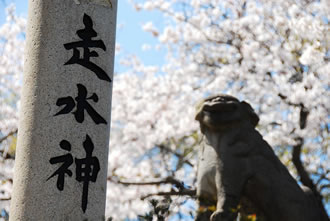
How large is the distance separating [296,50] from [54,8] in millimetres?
6298

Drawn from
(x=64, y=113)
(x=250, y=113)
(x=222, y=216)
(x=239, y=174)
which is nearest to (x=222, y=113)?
(x=250, y=113)

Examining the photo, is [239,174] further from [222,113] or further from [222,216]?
[222,113]

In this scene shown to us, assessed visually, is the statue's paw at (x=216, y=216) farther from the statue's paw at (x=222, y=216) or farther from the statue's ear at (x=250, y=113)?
the statue's ear at (x=250, y=113)

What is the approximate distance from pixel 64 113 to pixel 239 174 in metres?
2.05

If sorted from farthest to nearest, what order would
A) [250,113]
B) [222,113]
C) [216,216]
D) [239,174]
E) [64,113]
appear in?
[250,113] < [222,113] < [239,174] < [216,216] < [64,113]

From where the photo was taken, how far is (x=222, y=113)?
5328 mm

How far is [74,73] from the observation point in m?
3.68

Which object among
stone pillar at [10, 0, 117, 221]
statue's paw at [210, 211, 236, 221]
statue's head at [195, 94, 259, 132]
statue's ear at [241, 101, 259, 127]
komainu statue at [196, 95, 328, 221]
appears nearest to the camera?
stone pillar at [10, 0, 117, 221]

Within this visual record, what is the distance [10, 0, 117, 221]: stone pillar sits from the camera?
11.5 feet

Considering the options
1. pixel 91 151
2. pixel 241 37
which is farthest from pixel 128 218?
pixel 91 151

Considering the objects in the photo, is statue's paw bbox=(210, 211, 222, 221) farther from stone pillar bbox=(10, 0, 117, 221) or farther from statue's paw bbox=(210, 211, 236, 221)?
stone pillar bbox=(10, 0, 117, 221)

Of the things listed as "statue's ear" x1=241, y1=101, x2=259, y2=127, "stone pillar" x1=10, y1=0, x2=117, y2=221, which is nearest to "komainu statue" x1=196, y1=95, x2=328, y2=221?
"statue's ear" x1=241, y1=101, x2=259, y2=127

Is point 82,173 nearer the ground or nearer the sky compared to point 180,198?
nearer the sky

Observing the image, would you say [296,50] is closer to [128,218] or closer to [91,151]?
[128,218]
